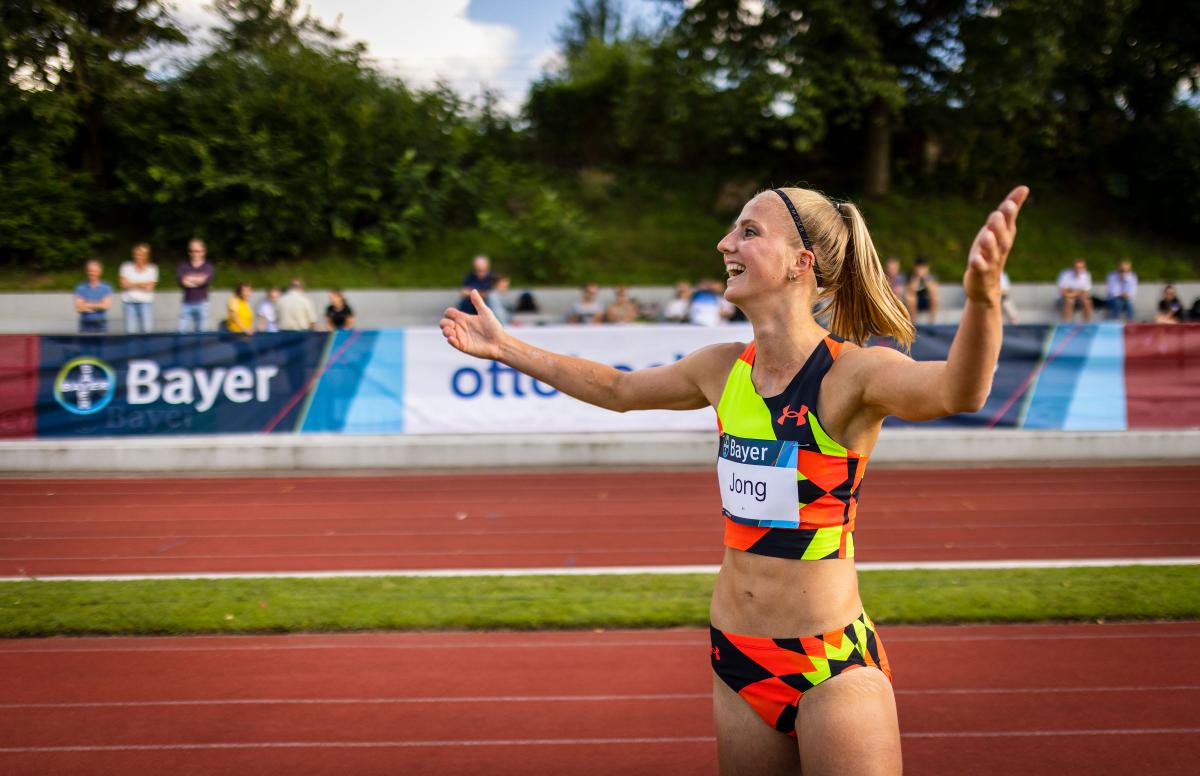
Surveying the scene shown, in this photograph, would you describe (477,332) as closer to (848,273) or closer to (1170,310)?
(848,273)

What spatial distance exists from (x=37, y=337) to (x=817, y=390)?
11459 mm

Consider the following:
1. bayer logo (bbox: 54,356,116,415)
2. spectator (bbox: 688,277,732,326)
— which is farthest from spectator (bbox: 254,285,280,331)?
spectator (bbox: 688,277,732,326)

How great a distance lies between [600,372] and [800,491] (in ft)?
2.74

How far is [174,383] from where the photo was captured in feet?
38.9

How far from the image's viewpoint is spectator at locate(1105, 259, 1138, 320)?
20375mm

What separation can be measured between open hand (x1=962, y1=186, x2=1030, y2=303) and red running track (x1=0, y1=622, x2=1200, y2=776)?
3474mm

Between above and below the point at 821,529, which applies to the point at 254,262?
above

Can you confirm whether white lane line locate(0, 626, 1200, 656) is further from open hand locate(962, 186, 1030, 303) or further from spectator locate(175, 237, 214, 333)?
spectator locate(175, 237, 214, 333)

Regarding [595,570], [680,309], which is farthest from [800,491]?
[680,309]

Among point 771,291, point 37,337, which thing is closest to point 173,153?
point 37,337

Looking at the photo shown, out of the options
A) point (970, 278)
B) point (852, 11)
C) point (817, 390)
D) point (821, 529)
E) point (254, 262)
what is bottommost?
point (821, 529)

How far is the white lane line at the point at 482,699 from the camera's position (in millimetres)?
5496

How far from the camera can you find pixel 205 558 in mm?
8422

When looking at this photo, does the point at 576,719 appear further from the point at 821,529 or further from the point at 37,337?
the point at 37,337
